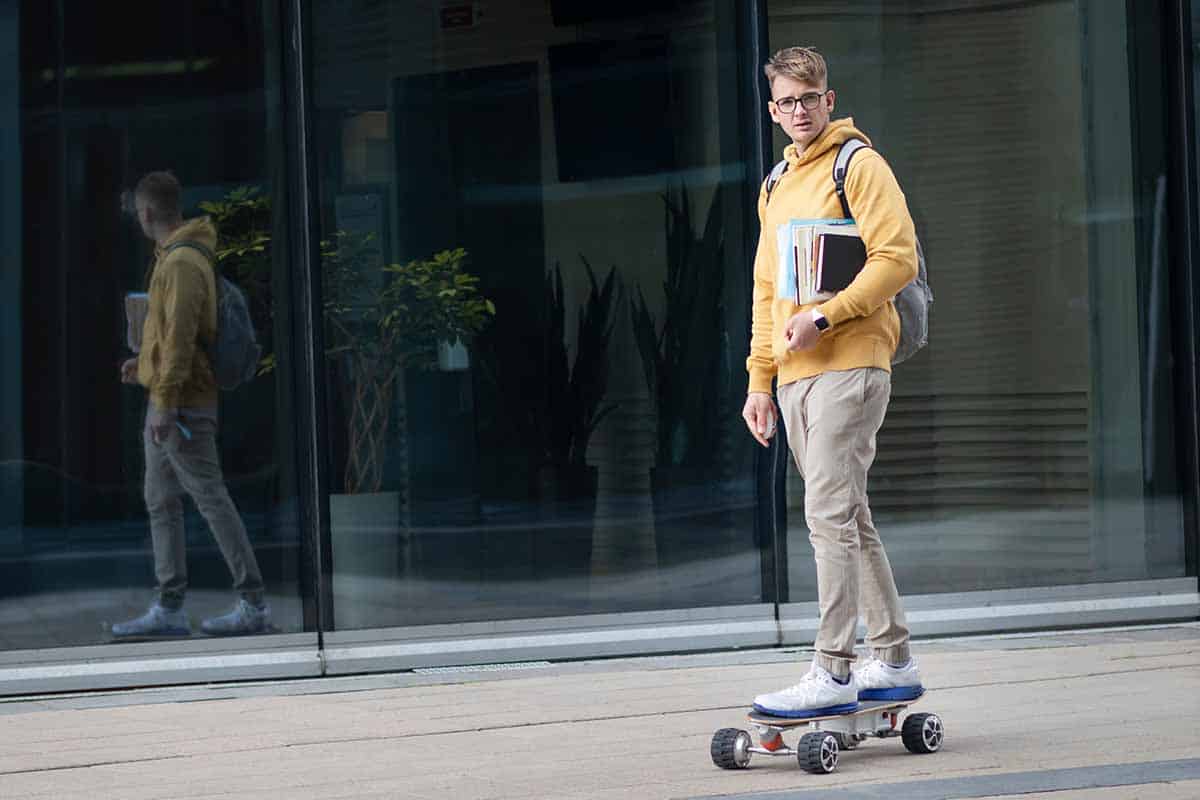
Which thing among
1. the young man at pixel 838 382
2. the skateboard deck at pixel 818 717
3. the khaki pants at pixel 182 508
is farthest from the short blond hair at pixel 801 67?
the khaki pants at pixel 182 508

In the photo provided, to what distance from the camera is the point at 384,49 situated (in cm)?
769

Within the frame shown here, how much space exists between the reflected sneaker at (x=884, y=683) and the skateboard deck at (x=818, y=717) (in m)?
0.02

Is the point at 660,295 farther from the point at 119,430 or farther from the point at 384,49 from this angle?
the point at 119,430

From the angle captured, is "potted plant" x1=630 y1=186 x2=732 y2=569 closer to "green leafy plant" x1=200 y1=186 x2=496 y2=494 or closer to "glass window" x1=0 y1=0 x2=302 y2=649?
"green leafy plant" x1=200 y1=186 x2=496 y2=494

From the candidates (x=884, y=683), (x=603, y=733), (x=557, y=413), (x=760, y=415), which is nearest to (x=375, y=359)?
(x=557, y=413)

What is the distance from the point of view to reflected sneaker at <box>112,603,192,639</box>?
7312 millimetres

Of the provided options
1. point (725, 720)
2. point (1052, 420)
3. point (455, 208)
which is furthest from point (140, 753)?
point (1052, 420)

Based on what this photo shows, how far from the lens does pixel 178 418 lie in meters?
7.40

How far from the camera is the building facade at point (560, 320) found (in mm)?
7344

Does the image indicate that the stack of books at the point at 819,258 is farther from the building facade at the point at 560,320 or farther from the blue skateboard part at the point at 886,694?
the building facade at the point at 560,320

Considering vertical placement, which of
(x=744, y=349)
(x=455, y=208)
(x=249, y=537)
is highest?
(x=455, y=208)

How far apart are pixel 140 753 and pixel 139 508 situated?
1.87 meters

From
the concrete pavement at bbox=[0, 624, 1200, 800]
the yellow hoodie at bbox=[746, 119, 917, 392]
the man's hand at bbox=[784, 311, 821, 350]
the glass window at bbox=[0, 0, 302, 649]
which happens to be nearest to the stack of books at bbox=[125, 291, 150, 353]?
the glass window at bbox=[0, 0, 302, 649]

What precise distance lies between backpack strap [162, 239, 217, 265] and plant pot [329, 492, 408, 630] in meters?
1.04
